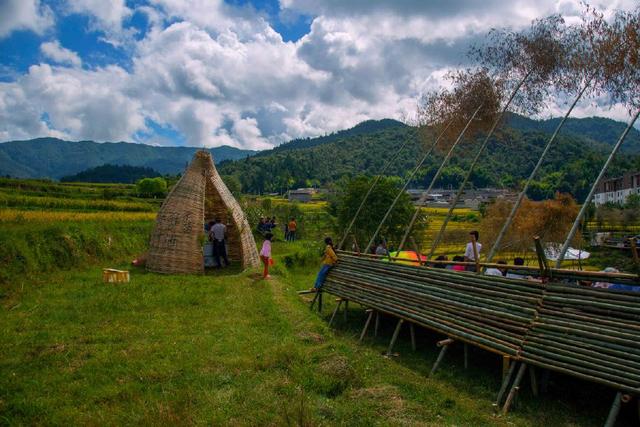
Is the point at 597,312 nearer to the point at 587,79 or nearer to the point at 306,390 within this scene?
the point at 306,390

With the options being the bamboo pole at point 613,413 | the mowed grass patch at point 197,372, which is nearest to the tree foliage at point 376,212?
the mowed grass patch at point 197,372

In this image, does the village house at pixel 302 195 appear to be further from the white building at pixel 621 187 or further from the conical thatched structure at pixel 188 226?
the conical thatched structure at pixel 188 226

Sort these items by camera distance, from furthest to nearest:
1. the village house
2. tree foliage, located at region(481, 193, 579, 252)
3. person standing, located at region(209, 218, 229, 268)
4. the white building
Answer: the village house
the white building
tree foliage, located at region(481, 193, 579, 252)
person standing, located at region(209, 218, 229, 268)

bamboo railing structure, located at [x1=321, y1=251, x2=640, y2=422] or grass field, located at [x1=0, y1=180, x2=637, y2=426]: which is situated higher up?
bamboo railing structure, located at [x1=321, y1=251, x2=640, y2=422]

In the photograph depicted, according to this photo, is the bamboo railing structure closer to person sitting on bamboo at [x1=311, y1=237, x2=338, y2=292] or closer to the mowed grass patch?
the mowed grass patch

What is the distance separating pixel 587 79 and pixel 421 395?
20.2 feet

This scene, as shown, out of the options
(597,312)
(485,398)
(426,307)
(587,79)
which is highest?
(587,79)

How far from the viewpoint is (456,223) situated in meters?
50.6

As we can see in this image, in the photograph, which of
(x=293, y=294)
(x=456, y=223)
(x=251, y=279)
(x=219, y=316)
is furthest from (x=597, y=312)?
(x=456, y=223)

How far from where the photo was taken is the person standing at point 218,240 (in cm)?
1558

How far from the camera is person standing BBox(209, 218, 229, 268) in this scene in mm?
15578

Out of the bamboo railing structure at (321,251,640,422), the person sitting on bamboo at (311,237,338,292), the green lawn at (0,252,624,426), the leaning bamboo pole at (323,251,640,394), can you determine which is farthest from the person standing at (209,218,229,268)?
the bamboo railing structure at (321,251,640,422)

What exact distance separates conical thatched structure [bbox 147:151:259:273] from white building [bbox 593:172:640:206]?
171ft

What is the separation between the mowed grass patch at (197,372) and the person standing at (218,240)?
5865 millimetres
